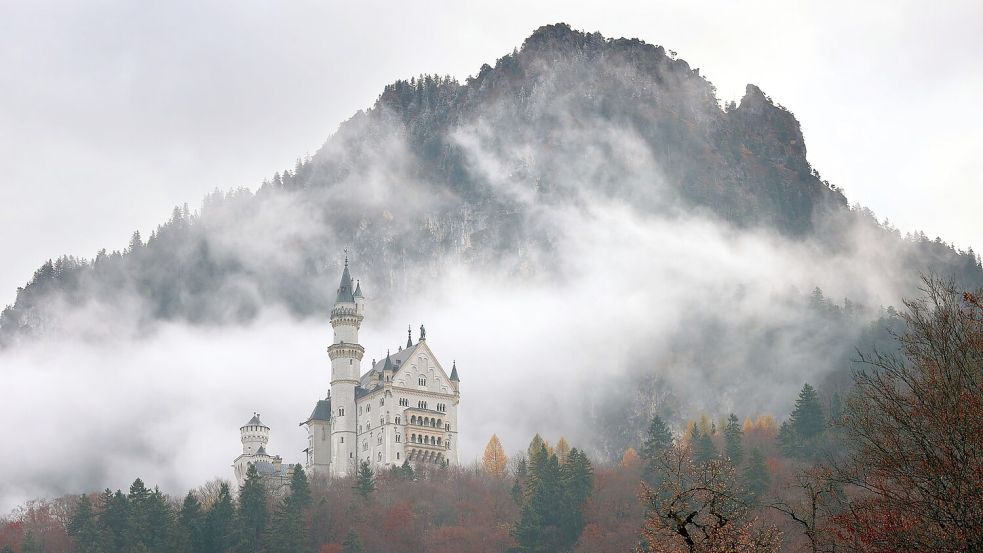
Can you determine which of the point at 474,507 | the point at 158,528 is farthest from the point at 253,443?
the point at 158,528

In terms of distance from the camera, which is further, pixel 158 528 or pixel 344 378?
pixel 344 378

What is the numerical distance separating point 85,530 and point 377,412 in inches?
1735

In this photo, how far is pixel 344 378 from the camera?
142125 mm

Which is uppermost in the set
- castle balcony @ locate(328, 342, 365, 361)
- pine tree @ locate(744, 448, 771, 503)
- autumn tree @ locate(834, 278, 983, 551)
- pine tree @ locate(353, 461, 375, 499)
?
castle balcony @ locate(328, 342, 365, 361)

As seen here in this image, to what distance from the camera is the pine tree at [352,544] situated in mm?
94463

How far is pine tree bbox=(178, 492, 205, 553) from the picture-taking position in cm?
9431

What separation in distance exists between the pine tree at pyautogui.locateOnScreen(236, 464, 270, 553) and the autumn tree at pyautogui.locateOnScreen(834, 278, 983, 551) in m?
68.9

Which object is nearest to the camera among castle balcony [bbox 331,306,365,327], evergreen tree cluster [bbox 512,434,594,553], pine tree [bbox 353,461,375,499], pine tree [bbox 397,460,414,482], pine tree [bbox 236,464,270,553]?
evergreen tree cluster [bbox 512,434,594,553]

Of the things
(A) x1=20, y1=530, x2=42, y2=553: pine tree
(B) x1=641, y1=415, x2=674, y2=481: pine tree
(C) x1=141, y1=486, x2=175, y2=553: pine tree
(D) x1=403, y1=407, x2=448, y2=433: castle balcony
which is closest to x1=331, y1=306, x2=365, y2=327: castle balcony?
(D) x1=403, y1=407, x2=448, y2=433: castle balcony

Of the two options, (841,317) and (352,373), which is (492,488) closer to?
(352,373)

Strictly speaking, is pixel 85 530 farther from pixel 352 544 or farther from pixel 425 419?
pixel 425 419

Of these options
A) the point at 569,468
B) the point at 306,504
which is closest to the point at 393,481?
the point at 306,504

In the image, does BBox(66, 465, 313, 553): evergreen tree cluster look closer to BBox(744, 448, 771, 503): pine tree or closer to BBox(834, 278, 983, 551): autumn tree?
BBox(744, 448, 771, 503): pine tree

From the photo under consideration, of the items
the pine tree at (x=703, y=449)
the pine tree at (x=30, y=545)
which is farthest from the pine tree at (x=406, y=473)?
the pine tree at (x=30, y=545)
